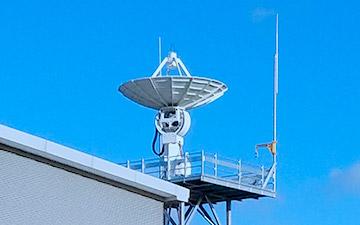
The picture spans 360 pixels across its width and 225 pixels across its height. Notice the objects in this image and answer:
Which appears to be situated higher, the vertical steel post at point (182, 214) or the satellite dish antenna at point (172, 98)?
the satellite dish antenna at point (172, 98)

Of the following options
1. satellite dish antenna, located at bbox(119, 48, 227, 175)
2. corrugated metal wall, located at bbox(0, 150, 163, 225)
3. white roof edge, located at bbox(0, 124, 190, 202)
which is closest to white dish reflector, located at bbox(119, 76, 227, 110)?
satellite dish antenna, located at bbox(119, 48, 227, 175)

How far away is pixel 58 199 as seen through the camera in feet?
106

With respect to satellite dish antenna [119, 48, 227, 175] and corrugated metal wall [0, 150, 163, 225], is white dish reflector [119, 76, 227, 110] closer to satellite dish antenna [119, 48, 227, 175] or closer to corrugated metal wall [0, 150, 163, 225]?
satellite dish antenna [119, 48, 227, 175]

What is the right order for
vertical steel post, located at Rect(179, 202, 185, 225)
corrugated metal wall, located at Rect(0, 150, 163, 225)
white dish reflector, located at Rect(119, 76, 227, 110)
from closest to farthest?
corrugated metal wall, located at Rect(0, 150, 163, 225) < vertical steel post, located at Rect(179, 202, 185, 225) < white dish reflector, located at Rect(119, 76, 227, 110)

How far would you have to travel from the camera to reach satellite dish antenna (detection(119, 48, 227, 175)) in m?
49.0

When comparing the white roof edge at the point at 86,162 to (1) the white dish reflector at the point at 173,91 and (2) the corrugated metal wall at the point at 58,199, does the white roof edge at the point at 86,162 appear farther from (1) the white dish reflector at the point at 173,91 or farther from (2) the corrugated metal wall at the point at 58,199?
(1) the white dish reflector at the point at 173,91

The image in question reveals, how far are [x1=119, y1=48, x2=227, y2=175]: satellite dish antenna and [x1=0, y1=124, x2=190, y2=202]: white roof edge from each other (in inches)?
469

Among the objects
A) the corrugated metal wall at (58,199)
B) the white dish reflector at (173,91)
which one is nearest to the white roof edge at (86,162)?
the corrugated metal wall at (58,199)

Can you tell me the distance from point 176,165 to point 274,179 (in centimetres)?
492

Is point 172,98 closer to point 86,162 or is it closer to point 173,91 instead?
point 173,91

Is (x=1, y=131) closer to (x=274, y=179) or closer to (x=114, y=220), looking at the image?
(x=114, y=220)

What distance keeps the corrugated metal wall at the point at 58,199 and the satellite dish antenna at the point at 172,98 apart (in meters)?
13.1

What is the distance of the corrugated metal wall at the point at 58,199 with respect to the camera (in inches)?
1207

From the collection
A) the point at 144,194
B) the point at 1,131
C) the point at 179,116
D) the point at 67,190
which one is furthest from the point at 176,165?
the point at 1,131
